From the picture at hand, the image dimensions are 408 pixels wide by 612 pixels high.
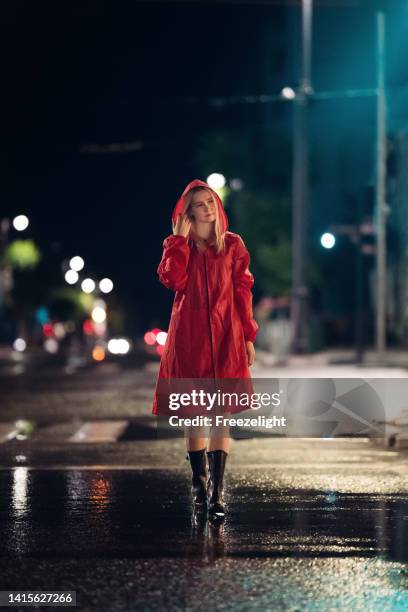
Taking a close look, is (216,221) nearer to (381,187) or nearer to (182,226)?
(182,226)

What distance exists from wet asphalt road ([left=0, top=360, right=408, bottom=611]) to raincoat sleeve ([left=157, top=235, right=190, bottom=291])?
1.39 m

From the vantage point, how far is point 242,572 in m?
6.17

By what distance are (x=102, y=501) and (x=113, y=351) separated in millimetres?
41876

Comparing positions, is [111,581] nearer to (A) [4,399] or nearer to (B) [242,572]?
(B) [242,572]

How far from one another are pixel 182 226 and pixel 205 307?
0.52m

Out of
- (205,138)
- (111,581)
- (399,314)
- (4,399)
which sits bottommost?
(111,581)

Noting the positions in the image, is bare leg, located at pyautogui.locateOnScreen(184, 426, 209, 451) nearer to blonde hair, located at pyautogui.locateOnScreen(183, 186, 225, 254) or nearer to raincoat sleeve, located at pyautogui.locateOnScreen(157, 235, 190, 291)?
raincoat sleeve, located at pyautogui.locateOnScreen(157, 235, 190, 291)

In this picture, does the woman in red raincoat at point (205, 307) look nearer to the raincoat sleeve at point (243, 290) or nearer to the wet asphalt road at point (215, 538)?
the raincoat sleeve at point (243, 290)

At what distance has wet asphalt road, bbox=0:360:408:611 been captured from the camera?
576 centimetres

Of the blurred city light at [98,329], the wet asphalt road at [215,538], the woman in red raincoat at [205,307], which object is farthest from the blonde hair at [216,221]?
the blurred city light at [98,329]

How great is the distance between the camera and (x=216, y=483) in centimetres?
796

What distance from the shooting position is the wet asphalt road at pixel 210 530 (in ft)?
18.9

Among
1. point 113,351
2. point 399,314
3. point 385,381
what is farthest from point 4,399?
point 399,314

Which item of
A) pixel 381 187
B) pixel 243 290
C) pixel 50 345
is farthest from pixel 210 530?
pixel 50 345
